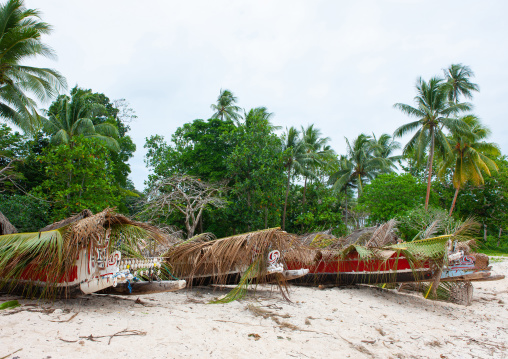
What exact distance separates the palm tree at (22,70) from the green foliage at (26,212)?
2.77 meters

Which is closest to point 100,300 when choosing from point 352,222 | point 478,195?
point 478,195

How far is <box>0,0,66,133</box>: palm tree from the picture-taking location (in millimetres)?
10752

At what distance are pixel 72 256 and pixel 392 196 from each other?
18972 mm

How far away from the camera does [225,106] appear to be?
25.8 meters

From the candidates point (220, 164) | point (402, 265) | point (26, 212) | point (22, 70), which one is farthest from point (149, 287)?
point (220, 164)

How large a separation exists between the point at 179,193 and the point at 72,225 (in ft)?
37.0

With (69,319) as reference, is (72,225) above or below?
above

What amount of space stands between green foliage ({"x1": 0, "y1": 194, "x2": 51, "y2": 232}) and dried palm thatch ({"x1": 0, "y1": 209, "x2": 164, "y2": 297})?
7.84 meters

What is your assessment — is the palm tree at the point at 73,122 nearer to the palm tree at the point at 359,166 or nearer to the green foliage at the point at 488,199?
the palm tree at the point at 359,166

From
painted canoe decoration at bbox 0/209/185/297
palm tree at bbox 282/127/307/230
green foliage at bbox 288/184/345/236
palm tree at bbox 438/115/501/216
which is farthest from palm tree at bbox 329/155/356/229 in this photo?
painted canoe decoration at bbox 0/209/185/297

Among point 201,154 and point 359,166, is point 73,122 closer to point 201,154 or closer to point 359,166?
point 201,154

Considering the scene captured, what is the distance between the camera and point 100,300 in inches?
221

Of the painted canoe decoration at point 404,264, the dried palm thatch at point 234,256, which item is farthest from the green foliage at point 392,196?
the dried palm thatch at point 234,256

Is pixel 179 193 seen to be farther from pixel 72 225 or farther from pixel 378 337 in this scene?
pixel 378 337
